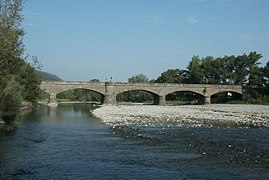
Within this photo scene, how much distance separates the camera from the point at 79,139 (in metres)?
24.6

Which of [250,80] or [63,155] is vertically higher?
[250,80]

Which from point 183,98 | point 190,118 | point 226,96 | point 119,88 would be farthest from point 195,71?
point 190,118

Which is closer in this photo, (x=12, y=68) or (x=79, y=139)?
(x=12, y=68)

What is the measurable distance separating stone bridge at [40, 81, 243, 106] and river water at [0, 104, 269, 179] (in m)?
69.0

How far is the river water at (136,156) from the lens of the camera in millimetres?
14188

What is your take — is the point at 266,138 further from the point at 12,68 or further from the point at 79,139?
the point at 12,68

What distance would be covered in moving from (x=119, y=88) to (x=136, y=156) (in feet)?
267

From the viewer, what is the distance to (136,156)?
17781mm

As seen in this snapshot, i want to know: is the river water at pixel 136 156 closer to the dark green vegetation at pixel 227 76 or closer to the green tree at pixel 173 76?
the dark green vegetation at pixel 227 76

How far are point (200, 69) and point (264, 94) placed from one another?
27.8 metres

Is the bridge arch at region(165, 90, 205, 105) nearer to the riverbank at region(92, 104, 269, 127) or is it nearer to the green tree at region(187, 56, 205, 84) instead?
the green tree at region(187, 56, 205, 84)

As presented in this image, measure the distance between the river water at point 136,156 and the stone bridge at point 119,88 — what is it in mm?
68977

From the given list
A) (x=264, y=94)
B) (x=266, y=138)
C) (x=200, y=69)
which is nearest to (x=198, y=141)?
(x=266, y=138)

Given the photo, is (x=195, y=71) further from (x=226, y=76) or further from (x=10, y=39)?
(x=10, y=39)
